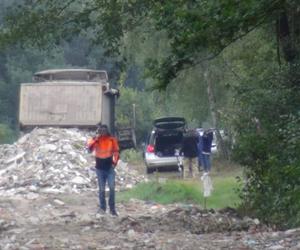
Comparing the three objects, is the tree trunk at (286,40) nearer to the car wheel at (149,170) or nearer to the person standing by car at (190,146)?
the person standing by car at (190,146)

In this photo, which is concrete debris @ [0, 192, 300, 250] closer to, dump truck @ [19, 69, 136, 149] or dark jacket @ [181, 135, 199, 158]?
dark jacket @ [181, 135, 199, 158]

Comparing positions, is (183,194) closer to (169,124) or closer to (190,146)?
(190,146)

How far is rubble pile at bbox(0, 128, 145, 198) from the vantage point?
103ft

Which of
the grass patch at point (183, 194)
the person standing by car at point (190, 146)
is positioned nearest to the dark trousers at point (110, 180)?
the grass patch at point (183, 194)

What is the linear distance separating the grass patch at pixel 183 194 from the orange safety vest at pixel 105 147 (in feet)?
11.6

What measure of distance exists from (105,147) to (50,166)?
38.6 ft

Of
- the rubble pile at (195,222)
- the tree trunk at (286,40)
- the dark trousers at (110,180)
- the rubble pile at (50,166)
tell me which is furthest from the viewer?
the rubble pile at (50,166)

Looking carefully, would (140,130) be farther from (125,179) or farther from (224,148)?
(125,179)

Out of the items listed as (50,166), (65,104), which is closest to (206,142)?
(50,166)

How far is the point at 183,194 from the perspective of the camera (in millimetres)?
26875

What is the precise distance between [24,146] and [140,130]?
97.4ft

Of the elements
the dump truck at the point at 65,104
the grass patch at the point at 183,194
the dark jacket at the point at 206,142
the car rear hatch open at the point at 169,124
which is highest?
the dump truck at the point at 65,104

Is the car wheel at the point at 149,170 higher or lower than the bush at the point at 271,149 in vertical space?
lower

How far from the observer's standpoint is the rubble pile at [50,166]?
31514mm
